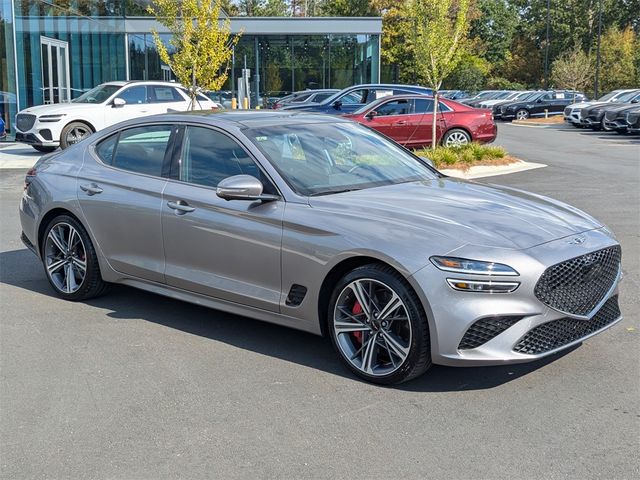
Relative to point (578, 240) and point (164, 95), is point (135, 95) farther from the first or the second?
point (578, 240)

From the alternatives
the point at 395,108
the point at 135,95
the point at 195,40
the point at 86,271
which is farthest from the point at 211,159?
the point at 195,40

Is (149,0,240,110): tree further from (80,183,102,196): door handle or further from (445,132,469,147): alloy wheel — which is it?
(80,183,102,196): door handle

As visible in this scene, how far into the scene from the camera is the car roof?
571 centimetres

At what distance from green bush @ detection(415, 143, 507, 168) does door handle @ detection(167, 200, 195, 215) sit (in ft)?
35.4

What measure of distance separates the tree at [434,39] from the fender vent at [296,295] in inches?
517

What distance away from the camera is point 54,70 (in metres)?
27.0

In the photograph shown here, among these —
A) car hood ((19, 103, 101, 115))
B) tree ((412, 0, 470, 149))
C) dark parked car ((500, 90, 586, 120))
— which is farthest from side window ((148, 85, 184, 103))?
dark parked car ((500, 90, 586, 120))

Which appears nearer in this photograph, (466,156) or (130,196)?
(130,196)

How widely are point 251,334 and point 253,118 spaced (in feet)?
5.27

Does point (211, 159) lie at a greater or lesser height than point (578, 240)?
greater

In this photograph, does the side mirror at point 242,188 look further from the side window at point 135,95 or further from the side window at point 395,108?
the side window at point 135,95

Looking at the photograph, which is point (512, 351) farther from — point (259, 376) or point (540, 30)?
point (540, 30)

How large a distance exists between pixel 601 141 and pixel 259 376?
24.3 m

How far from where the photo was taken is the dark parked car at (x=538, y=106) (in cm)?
4450
